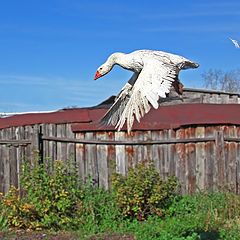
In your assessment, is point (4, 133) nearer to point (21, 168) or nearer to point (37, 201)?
point (21, 168)

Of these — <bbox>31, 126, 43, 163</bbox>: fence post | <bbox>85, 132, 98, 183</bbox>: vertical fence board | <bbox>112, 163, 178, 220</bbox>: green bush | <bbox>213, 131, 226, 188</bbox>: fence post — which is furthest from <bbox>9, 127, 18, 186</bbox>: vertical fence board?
<bbox>213, 131, 226, 188</bbox>: fence post

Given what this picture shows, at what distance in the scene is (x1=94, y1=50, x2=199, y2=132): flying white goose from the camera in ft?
16.8

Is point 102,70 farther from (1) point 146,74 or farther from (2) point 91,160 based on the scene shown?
(2) point 91,160

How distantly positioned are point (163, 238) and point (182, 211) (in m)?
2.14

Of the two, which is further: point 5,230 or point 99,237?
point 5,230

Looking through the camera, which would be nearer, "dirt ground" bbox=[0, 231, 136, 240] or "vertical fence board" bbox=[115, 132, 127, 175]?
"dirt ground" bbox=[0, 231, 136, 240]

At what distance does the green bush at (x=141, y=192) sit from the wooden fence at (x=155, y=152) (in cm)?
69

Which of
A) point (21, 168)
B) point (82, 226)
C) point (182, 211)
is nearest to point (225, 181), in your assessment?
point (182, 211)

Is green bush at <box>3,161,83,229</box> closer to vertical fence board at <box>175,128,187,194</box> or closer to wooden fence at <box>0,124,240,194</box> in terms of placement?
wooden fence at <box>0,124,240,194</box>

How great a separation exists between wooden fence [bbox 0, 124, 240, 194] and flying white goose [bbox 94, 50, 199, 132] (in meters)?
4.40

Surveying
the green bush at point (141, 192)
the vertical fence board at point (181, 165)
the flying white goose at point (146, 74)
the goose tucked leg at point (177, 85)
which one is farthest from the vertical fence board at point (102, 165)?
the flying white goose at point (146, 74)

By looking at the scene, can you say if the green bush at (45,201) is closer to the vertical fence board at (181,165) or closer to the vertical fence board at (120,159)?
the vertical fence board at (120,159)

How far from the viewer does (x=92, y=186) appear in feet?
31.7

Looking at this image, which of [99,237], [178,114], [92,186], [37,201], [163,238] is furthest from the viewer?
[178,114]
